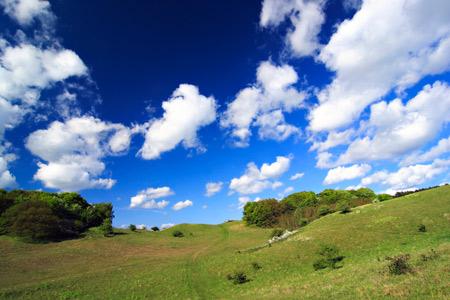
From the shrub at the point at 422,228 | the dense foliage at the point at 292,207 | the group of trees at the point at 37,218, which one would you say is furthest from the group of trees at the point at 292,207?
the group of trees at the point at 37,218

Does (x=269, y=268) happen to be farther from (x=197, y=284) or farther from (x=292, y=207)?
(x=292, y=207)

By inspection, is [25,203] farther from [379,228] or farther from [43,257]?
[379,228]

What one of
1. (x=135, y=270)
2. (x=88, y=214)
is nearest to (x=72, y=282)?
(x=135, y=270)

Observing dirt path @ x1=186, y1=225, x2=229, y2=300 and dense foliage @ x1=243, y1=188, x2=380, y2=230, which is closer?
dirt path @ x1=186, y1=225, x2=229, y2=300

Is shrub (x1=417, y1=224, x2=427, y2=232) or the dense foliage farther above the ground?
the dense foliage

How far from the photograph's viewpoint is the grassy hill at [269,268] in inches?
611

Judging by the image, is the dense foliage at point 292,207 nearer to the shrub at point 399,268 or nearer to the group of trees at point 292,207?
the group of trees at point 292,207

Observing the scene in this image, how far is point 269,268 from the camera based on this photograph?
30969 millimetres

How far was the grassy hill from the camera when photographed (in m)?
15.5

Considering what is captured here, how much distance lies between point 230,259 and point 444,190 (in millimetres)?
58857

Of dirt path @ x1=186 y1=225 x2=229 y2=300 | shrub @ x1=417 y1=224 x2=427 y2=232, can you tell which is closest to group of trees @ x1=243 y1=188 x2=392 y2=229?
shrub @ x1=417 y1=224 x2=427 y2=232

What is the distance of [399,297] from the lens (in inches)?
445

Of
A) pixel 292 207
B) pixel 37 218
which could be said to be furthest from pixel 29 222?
pixel 292 207

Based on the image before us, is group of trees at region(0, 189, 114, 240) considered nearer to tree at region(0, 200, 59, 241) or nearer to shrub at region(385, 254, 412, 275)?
tree at region(0, 200, 59, 241)
